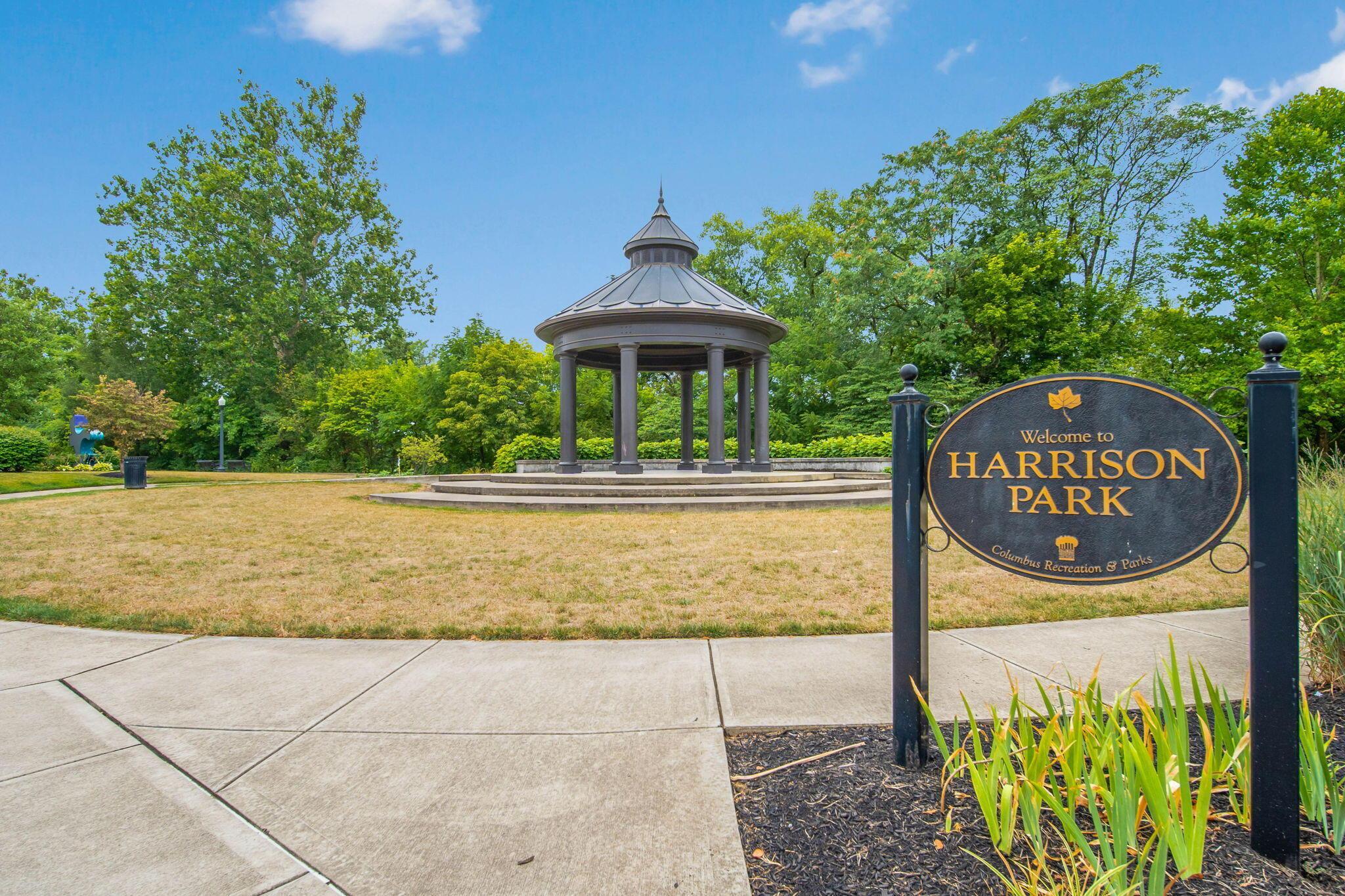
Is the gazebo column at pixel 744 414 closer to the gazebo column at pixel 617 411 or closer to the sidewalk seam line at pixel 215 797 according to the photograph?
the gazebo column at pixel 617 411

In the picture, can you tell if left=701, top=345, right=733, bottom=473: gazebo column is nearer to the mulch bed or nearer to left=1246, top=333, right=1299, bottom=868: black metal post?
the mulch bed

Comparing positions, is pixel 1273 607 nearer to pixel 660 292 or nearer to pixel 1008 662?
pixel 1008 662

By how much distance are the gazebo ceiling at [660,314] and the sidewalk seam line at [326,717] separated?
1120cm

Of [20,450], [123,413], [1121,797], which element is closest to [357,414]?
[123,413]

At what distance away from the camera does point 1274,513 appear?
2.00 metres

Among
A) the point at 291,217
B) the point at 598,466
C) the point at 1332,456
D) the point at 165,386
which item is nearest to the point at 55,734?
the point at 1332,456

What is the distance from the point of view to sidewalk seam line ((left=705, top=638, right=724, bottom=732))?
321cm

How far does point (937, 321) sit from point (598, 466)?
14.8 metres

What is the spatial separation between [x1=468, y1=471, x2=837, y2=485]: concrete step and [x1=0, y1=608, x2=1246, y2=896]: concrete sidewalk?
31.3 feet

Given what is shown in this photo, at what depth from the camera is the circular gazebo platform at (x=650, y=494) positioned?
12250 mm

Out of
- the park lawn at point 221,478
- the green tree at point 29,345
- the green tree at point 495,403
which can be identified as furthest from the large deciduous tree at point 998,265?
the green tree at point 29,345

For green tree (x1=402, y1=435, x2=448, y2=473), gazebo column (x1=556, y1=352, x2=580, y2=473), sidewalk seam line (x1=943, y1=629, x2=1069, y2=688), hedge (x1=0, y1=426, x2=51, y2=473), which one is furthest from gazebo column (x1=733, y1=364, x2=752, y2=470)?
hedge (x1=0, y1=426, x2=51, y2=473)

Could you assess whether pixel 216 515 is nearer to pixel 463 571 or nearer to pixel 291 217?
pixel 463 571

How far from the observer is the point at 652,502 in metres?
12.1
